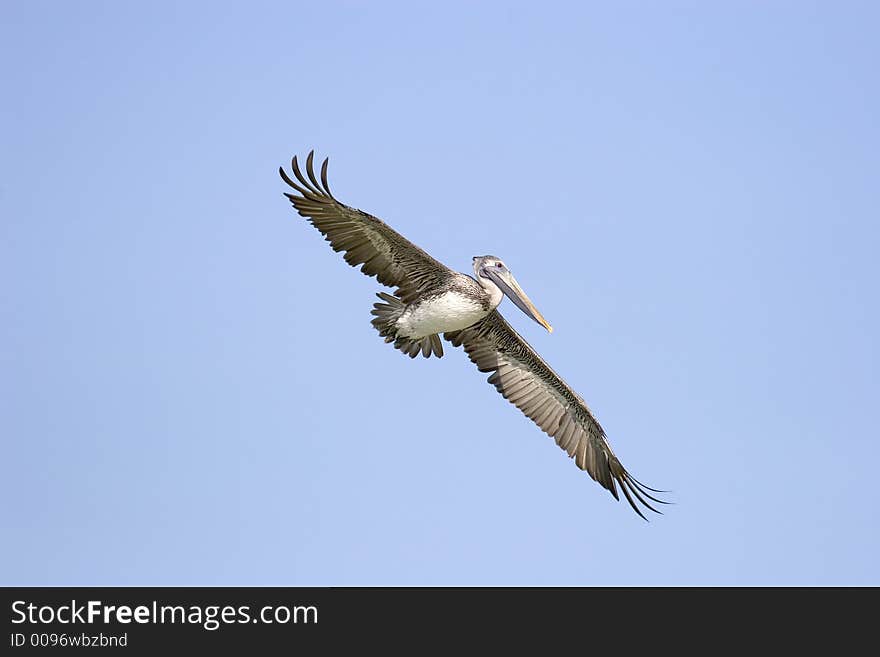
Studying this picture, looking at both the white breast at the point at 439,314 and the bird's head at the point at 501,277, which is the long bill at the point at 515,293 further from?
the white breast at the point at 439,314

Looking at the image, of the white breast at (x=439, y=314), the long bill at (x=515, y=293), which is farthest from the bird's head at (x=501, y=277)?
the white breast at (x=439, y=314)

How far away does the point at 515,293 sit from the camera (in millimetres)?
15812

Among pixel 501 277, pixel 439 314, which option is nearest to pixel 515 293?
pixel 501 277

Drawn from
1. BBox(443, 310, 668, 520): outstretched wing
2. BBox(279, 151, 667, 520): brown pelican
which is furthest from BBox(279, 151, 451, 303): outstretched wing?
BBox(443, 310, 668, 520): outstretched wing

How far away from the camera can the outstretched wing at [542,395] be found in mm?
16562

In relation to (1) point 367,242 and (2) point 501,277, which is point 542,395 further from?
(1) point 367,242

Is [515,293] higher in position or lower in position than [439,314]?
higher

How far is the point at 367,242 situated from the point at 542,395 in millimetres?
3759

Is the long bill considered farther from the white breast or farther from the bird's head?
the white breast

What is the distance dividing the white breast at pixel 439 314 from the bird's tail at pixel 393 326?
0.28ft

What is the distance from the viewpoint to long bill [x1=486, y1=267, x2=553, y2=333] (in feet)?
51.7

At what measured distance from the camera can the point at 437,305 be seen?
14.9 metres

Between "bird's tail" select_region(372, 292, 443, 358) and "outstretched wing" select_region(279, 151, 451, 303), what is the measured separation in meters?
0.16
